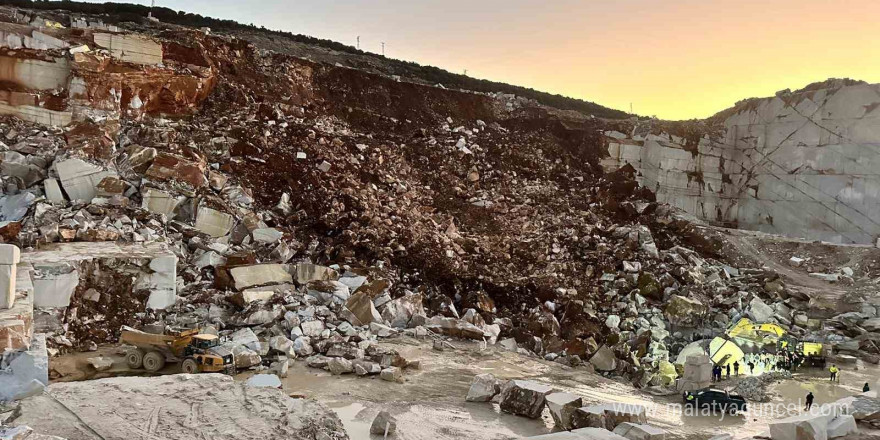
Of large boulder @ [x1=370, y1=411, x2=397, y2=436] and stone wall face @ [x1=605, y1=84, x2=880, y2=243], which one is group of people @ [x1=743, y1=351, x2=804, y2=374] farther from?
stone wall face @ [x1=605, y1=84, x2=880, y2=243]

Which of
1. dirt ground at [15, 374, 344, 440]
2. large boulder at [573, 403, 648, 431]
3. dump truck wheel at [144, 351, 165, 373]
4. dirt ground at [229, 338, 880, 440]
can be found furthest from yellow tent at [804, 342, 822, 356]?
dump truck wheel at [144, 351, 165, 373]

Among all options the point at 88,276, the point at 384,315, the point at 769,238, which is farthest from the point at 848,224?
the point at 88,276

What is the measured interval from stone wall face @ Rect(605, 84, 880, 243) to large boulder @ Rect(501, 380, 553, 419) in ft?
49.7

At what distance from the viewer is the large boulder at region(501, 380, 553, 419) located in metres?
7.10

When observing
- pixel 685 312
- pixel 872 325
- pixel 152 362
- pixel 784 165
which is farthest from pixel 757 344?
pixel 152 362

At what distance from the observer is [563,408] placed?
21.7ft

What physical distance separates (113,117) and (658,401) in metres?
14.4

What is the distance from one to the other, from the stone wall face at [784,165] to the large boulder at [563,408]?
50.6 feet

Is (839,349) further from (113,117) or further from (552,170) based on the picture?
(113,117)

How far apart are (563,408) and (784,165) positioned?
18.4 m

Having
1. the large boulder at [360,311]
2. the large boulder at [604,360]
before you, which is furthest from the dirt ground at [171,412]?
the large boulder at [604,360]

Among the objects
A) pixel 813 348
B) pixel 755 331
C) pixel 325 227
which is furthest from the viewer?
pixel 325 227

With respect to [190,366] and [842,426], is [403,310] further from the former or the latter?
[842,426]

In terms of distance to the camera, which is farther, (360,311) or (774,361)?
(774,361)
